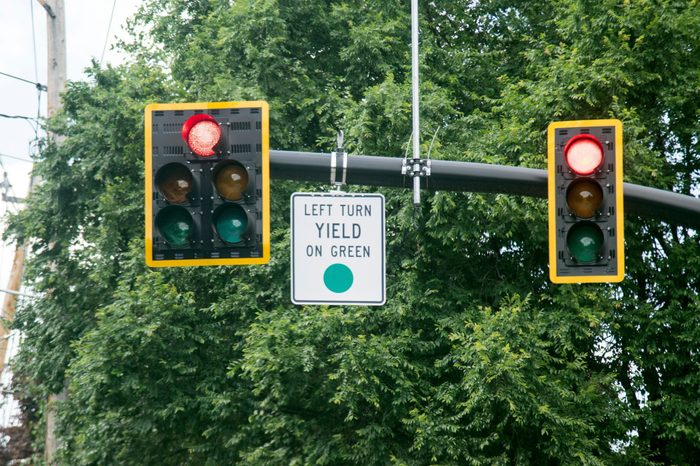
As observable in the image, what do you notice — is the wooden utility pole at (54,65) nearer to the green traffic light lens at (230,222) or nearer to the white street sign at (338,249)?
the white street sign at (338,249)

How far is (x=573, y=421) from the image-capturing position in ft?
56.7

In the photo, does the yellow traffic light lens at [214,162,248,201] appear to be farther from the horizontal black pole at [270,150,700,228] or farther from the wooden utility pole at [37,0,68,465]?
the wooden utility pole at [37,0,68,465]

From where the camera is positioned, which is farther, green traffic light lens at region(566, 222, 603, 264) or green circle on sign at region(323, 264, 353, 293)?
green circle on sign at region(323, 264, 353, 293)

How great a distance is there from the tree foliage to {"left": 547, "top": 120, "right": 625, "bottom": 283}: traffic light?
11.5m

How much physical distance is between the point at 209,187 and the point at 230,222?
210 mm

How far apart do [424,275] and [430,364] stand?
5.32ft

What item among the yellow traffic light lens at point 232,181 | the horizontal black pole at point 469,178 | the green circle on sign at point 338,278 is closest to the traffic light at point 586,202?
the horizontal black pole at point 469,178

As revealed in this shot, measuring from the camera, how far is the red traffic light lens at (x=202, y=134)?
5699 millimetres

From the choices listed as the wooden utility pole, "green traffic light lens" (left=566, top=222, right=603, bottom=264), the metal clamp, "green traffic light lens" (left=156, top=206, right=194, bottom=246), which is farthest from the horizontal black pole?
the wooden utility pole

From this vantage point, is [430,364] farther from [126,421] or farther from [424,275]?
[126,421]

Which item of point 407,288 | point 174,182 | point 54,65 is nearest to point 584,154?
point 174,182

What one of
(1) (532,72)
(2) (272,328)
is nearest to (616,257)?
(2) (272,328)

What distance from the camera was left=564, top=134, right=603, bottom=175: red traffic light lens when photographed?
568 centimetres

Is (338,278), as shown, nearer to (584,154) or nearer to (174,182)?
(174,182)
